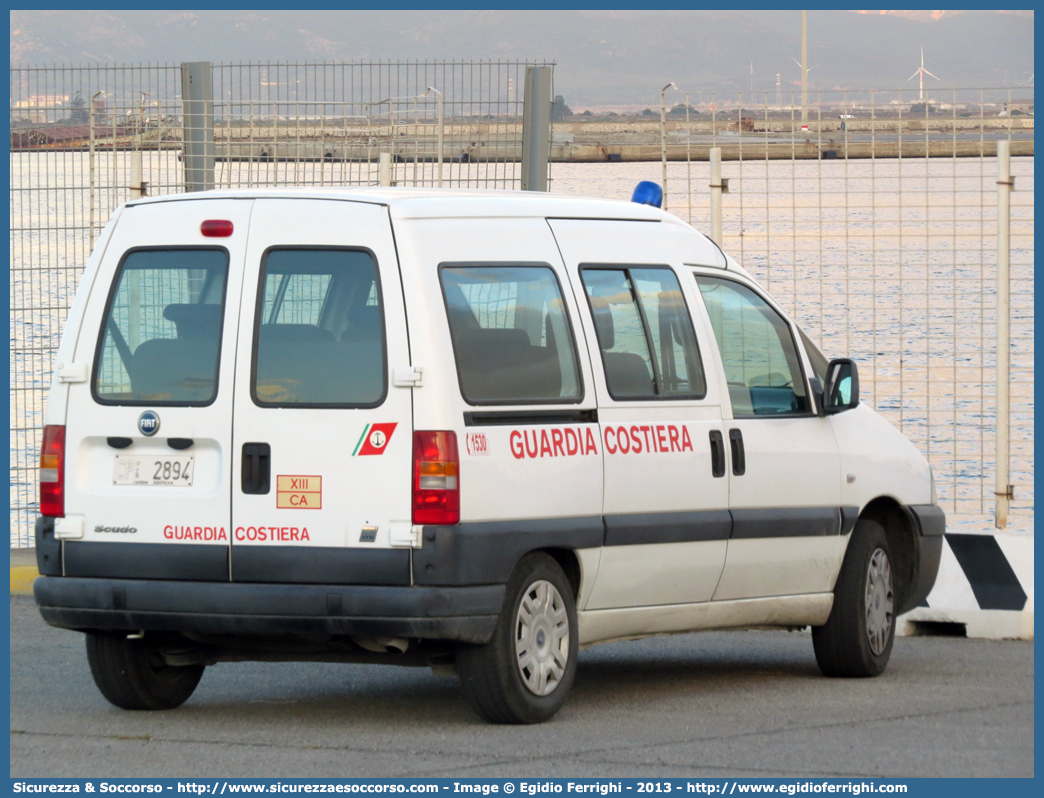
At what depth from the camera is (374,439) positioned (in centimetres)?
653

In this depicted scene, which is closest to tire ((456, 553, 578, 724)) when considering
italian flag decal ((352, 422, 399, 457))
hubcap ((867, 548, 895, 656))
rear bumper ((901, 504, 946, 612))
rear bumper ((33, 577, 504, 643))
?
rear bumper ((33, 577, 504, 643))

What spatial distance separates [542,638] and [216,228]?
2005mm

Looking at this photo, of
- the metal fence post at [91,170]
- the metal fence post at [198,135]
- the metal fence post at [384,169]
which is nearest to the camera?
the metal fence post at [91,170]

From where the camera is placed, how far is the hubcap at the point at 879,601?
8438mm

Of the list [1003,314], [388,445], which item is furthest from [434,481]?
[1003,314]

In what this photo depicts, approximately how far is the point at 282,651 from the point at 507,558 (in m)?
1.02

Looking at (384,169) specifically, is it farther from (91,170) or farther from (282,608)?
(282,608)

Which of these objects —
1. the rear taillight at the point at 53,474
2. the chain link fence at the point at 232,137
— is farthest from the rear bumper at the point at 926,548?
the chain link fence at the point at 232,137

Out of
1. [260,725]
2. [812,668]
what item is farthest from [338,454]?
[812,668]

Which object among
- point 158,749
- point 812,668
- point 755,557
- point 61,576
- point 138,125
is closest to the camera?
point 158,749

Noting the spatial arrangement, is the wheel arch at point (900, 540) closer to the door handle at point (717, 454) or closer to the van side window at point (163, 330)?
the door handle at point (717, 454)

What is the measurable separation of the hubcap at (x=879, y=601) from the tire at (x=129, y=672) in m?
3.23

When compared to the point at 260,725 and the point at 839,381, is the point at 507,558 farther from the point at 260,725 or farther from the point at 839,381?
the point at 839,381

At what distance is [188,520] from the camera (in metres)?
6.72
